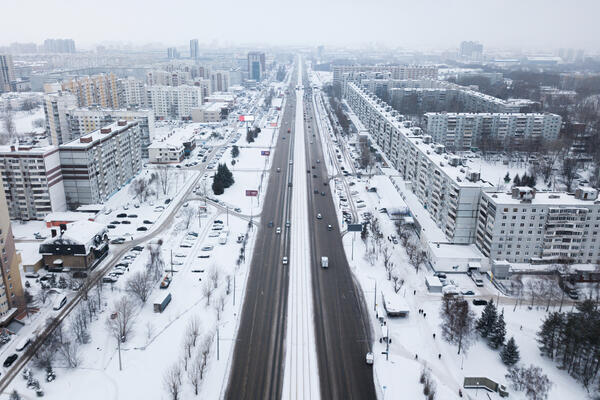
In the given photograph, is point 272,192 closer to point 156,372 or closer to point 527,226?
point 527,226

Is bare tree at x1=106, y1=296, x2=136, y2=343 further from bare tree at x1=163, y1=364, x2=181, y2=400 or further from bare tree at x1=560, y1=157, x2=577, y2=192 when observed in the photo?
bare tree at x1=560, y1=157, x2=577, y2=192

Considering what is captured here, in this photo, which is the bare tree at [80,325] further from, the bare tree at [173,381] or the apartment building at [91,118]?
the apartment building at [91,118]

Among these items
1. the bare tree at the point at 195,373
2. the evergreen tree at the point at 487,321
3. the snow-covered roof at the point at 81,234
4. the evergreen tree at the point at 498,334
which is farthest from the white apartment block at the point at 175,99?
the evergreen tree at the point at 498,334

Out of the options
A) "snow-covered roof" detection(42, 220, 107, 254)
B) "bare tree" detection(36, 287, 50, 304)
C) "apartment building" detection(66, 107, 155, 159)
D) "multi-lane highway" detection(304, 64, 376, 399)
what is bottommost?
"multi-lane highway" detection(304, 64, 376, 399)

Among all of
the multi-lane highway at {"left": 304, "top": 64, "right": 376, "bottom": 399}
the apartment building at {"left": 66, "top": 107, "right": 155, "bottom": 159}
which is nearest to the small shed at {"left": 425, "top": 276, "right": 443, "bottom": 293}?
the multi-lane highway at {"left": 304, "top": 64, "right": 376, "bottom": 399}

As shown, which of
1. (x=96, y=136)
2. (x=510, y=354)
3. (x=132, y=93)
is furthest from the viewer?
(x=132, y=93)

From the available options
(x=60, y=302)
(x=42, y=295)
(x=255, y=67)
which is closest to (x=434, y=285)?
(x=60, y=302)

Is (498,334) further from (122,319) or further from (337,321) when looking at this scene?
(122,319)
